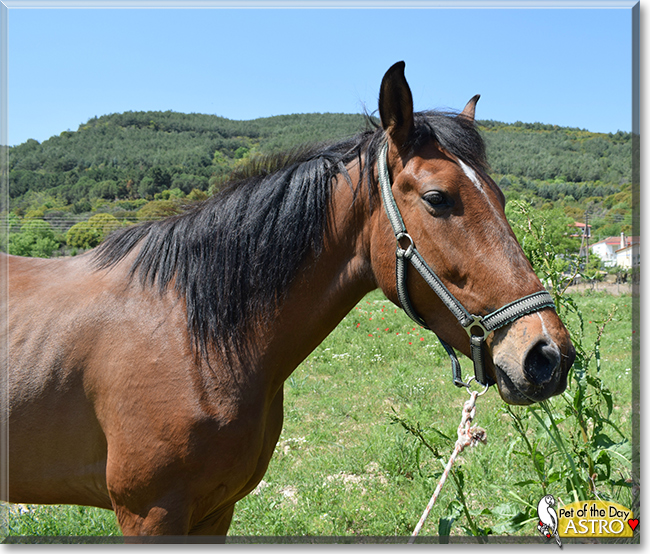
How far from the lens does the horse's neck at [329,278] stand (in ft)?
6.49

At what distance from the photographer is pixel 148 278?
81.8 inches

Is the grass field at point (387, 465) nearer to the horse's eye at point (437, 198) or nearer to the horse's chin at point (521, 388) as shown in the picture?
the horse's chin at point (521, 388)

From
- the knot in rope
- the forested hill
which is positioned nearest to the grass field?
the knot in rope

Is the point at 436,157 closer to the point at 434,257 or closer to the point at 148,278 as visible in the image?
the point at 434,257

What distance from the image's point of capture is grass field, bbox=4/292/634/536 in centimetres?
294

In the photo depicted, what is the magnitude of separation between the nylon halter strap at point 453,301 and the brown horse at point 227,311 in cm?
3

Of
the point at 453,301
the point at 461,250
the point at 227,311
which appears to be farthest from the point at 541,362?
the point at 227,311

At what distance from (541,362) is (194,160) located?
80.0m

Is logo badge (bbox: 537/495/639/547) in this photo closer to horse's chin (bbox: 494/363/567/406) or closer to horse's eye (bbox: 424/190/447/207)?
horse's chin (bbox: 494/363/567/406)

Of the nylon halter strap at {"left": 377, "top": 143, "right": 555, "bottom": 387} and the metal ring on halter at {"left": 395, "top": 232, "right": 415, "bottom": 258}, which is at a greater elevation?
the metal ring on halter at {"left": 395, "top": 232, "right": 415, "bottom": 258}

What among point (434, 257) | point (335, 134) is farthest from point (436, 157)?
point (335, 134)

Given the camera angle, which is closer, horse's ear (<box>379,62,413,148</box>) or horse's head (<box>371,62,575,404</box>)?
horse's head (<box>371,62,575,404</box>)

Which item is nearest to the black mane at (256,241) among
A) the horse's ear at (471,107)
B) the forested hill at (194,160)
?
the horse's ear at (471,107)

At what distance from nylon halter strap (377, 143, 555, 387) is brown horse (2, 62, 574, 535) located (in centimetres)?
3
